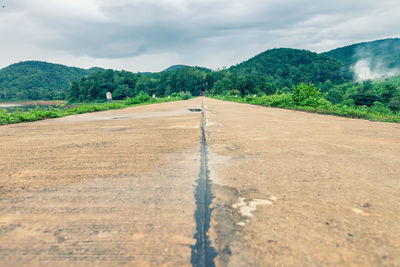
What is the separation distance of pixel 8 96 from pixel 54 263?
79348 mm

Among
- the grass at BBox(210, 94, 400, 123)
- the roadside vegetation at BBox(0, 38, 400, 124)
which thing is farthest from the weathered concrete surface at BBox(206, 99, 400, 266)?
the roadside vegetation at BBox(0, 38, 400, 124)

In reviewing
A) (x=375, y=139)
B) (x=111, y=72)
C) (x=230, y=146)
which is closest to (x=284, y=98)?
(x=375, y=139)

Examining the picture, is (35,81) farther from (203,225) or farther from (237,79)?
(203,225)

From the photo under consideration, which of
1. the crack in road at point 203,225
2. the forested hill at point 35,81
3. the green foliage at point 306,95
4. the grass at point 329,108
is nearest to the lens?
the crack in road at point 203,225

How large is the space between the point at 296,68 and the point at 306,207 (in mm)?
92027

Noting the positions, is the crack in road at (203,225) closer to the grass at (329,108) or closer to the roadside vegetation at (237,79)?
the grass at (329,108)

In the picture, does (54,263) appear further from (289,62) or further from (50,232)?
(289,62)

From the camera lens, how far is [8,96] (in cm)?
5884

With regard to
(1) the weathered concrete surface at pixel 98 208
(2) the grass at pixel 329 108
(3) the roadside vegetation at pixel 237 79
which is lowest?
(1) the weathered concrete surface at pixel 98 208

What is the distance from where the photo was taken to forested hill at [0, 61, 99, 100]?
60188mm

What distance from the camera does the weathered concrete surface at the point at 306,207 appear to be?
91 centimetres

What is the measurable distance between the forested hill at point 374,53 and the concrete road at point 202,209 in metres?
108

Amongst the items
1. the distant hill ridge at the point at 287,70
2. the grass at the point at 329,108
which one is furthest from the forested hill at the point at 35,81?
the grass at the point at 329,108

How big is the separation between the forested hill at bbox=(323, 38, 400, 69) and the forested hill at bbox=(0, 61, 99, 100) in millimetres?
112371
